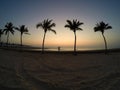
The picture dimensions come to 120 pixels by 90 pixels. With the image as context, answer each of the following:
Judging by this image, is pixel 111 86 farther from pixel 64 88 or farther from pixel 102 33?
pixel 102 33

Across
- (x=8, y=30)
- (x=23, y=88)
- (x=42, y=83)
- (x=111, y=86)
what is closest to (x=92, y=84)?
(x=111, y=86)

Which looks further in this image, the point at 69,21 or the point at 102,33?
the point at 102,33

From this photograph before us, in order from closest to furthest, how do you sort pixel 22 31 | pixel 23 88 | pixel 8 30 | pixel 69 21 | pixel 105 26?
pixel 23 88, pixel 69 21, pixel 105 26, pixel 22 31, pixel 8 30

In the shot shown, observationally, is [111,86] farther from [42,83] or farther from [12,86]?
[12,86]

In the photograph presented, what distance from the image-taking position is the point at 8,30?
57.1 metres

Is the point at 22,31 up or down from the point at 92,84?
up

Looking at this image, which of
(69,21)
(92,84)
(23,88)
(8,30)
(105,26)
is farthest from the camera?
(8,30)

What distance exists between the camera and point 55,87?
914 cm

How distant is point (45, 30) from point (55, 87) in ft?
104

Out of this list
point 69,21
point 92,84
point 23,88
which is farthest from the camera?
point 69,21

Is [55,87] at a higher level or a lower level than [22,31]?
lower

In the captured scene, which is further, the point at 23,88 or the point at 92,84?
the point at 92,84

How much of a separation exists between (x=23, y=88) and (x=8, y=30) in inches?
2049

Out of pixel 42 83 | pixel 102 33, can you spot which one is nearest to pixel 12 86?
pixel 42 83
